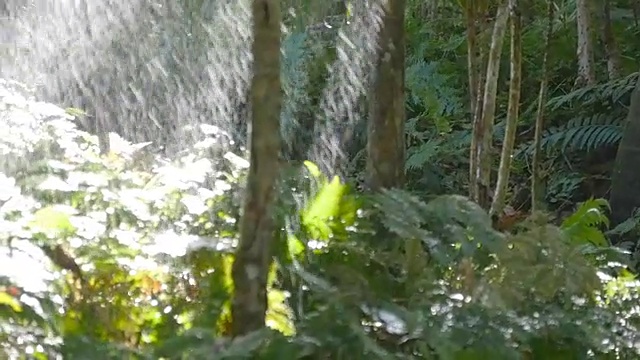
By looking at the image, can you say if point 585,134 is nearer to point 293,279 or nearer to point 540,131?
point 540,131

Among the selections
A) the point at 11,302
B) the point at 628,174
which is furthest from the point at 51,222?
the point at 628,174

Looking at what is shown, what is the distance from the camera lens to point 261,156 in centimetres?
132

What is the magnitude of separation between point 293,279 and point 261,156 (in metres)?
0.37

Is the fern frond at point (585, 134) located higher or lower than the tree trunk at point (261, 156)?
higher

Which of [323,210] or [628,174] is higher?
[628,174]

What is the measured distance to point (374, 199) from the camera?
1.83 meters

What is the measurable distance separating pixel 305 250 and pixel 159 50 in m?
1.45

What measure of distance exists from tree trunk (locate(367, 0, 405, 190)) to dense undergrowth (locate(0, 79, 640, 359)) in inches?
7.2

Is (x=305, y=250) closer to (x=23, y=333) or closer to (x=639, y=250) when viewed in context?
(x=23, y=333)

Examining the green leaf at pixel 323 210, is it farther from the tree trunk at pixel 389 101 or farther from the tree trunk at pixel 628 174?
the tree trunk at pixel 628 174

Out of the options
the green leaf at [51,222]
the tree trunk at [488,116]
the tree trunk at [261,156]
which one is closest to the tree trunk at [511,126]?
the tree trunk at [488,116]

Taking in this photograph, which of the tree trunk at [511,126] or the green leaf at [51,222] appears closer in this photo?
the green leaf at [51,222]

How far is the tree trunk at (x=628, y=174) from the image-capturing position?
3620mm

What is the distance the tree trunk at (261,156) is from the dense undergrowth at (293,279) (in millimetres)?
113
